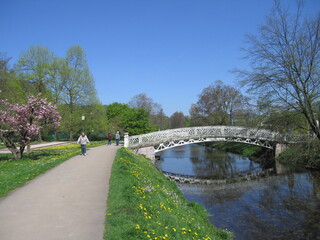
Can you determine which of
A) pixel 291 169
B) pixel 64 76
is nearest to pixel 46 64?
pixel 64 76

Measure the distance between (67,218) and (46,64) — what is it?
32.4 metres

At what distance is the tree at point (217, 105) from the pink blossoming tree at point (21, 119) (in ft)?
114

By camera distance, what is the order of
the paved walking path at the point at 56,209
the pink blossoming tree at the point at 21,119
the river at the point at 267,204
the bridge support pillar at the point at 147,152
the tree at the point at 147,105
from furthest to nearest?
the tree at the point at 147,105 → the bridge support pillar at the point at 147,152 → the pink blossoming tree at the point at 21,119 → the river at the point at 267,204 → the paved walking path at the point at 56,209

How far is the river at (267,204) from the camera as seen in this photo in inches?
334

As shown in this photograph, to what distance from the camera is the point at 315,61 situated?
39.4 ft

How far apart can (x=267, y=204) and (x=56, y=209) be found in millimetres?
9321

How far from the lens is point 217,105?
46875mm

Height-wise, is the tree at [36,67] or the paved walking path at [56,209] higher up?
the tree at [36,67]

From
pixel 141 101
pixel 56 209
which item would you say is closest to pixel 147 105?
pixel 141 101

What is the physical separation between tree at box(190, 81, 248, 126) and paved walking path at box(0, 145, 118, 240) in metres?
38.8

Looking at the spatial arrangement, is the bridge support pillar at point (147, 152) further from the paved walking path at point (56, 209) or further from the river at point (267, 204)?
the paved walking path at point (56, 209)

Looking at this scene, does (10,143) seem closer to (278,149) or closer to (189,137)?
(189,137)

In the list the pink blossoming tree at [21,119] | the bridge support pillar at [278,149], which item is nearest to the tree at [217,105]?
the bridge support pillar at [278,149]

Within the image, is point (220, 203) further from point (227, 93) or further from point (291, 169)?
point (227, 93)
